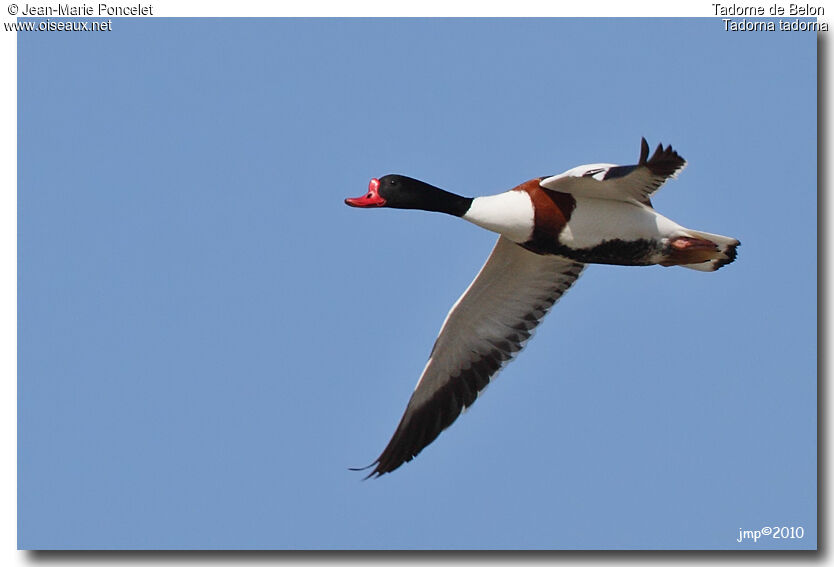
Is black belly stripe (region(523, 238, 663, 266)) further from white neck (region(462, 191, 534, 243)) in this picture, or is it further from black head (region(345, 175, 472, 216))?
black head (region(345, 175, 472, 216))

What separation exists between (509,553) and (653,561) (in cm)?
71

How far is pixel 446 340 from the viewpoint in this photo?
27.7 ft

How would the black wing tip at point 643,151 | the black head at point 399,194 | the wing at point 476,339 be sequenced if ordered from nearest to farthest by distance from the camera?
the black wing tip at point 643,151
the black head at point 399,194
the wing at point 476,339

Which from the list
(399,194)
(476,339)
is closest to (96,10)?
(399,194)

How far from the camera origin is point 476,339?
8.44 meters

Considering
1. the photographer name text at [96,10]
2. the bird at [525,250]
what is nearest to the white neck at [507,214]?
the bird at [525,250]

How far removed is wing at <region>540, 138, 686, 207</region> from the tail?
0.28 m

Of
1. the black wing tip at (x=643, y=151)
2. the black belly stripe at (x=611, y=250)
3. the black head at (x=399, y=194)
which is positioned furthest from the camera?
the black head at (x=399, y=194)

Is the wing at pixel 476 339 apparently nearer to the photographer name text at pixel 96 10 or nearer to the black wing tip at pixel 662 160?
the black wing tip at pixel 662 160

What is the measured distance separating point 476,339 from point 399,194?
1204mm

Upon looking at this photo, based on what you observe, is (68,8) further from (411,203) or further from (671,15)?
(671,15)

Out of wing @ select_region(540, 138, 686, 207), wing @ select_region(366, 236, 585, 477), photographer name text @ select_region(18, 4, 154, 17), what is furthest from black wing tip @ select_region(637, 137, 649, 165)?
photographer name text @ select_region(18, 4, 154, 17)

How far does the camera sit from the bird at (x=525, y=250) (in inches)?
290
